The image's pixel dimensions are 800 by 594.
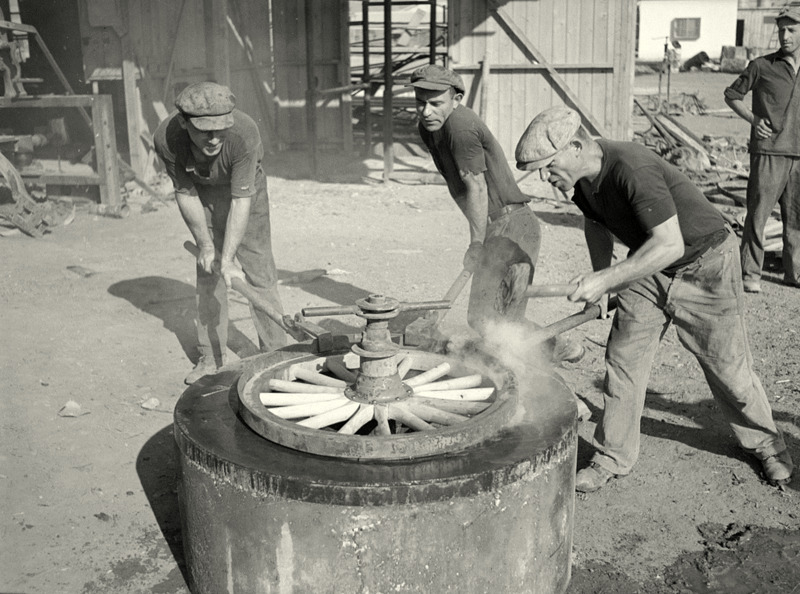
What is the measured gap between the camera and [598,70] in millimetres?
12648

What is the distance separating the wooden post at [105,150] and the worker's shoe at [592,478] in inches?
297

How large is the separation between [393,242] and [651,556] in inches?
221

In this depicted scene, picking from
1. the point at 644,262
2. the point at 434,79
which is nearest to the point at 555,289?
the point at 644,262

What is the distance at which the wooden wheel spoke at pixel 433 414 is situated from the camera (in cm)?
324

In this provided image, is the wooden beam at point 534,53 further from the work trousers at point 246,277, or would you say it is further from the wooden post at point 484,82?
the work trousers at point 246,277

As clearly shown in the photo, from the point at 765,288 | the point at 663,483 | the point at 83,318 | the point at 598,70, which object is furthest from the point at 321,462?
the point at 598,70

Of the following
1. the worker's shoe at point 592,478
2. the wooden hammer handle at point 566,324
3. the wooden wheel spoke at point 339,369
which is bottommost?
the worker's shoe at point 592,478

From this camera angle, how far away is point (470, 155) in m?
4.91

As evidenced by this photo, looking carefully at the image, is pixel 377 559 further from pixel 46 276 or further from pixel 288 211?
pixel 288 211

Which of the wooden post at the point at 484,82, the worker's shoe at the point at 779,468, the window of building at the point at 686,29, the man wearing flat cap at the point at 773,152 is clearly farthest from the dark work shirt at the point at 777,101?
the window of building at the point at 686,29

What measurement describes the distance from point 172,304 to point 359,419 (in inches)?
161

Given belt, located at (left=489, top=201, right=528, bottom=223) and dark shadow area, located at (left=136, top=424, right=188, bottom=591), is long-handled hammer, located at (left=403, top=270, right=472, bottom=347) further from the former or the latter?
dark shadow area, located at (left=136, top=424, right=188, bottom=591)

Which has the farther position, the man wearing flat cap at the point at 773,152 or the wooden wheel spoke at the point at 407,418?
the man wearing flat cap at the point at 773,152

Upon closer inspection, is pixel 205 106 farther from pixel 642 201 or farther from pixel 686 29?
pixel 686 29
